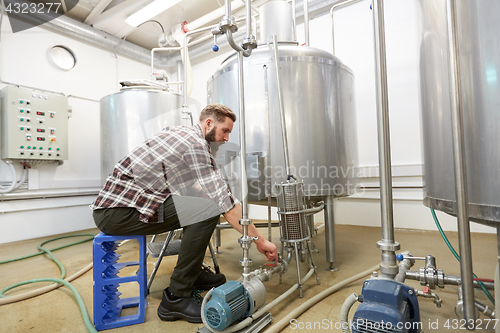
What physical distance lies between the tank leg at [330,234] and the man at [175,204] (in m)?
0.71

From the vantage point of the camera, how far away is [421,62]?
98 centimetres

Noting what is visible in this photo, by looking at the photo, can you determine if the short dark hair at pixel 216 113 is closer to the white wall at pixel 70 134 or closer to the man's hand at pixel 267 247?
the man's hand at pixel 267 247

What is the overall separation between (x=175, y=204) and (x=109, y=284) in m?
0.43

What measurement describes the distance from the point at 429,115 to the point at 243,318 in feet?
3.29

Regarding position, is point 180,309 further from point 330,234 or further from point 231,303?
point 330,234

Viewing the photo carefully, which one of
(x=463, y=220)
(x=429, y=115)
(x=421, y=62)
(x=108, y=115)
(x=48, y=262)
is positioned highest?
(x=108, y=115)

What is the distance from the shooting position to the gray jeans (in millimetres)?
1167

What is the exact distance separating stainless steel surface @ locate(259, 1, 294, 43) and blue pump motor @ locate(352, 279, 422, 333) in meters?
1.77

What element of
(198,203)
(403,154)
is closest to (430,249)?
(403,154)

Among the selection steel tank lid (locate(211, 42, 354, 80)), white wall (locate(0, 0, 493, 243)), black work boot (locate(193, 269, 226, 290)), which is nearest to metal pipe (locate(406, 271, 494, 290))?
black work boot (locate(193, 269, 226, 290))

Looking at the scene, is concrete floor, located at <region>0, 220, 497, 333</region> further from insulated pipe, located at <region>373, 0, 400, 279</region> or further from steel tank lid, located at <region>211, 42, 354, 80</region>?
steel tank lid, located at <region>211, 42, 354, 80</region>

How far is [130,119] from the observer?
2.79 m

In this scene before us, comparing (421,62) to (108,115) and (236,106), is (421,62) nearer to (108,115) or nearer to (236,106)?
(236,106)

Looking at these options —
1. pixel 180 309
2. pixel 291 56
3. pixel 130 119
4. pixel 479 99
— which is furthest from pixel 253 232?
pixel 130 119
